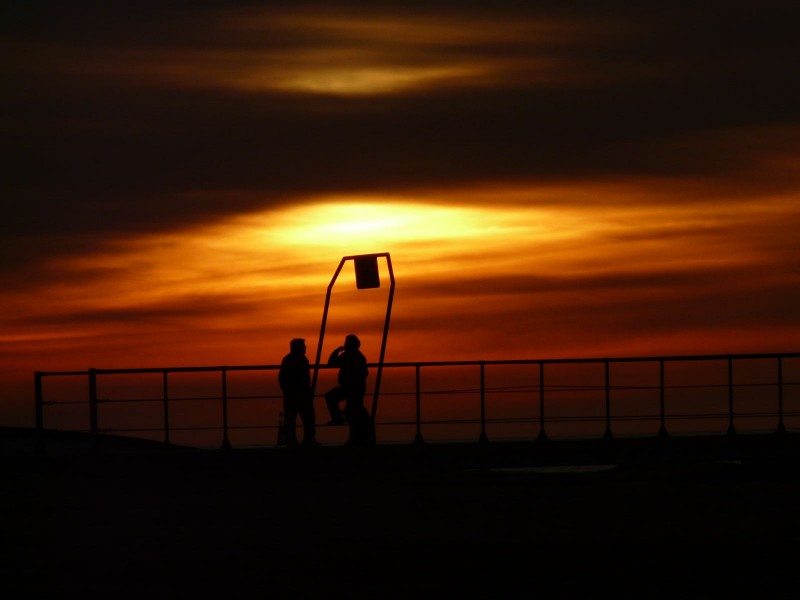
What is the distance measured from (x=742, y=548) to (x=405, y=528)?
318cm

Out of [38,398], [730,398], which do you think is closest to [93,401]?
[38,398]

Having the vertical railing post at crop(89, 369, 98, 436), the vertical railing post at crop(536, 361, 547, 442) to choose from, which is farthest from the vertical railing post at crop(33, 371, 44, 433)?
the vertical railing post at crop(536, 361, 547, 442)

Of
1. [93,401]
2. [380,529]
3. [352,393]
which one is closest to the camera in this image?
[380,529]

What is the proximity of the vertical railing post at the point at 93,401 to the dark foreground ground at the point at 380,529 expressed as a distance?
2.89 m

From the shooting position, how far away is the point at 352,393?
23156mm

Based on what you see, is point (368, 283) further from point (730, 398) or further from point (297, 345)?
point (730, 398)

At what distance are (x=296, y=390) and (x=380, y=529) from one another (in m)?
9.41

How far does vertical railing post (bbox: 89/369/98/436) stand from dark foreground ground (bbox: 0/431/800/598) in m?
2.89

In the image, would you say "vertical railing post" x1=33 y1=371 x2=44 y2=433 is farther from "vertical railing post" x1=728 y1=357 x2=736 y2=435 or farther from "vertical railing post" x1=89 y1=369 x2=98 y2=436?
"vertical railing post" x1=728 y1=357 x2=736 y2=435

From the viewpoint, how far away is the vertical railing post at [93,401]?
80.9 ft

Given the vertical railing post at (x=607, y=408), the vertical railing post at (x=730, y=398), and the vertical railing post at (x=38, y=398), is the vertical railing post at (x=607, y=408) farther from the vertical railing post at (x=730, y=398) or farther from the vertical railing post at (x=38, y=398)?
the vertical railing post at (x=38, y=398)

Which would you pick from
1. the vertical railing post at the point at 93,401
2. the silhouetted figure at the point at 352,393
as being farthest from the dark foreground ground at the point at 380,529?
the vertical railing post at the point at 93,401

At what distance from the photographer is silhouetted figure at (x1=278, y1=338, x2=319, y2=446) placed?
77.3 feet

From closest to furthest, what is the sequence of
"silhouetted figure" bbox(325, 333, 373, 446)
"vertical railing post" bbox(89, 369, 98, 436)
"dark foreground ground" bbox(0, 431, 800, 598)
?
"dark foreground ground" bbox(0, 431, 800, 598)
"silhouetted figure" bbox(325, 333, 373, 446)
"vertical railing post" bbox(89, 369, 98, 436)
